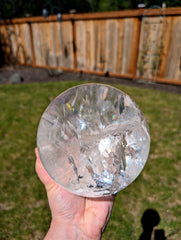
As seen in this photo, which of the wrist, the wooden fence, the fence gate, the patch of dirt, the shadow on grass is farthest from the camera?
the patch of dirt

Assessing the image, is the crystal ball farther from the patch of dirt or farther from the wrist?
the patch of dirt

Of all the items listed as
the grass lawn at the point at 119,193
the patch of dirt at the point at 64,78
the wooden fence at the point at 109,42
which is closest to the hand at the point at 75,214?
the grass lawn at the point at 119,193

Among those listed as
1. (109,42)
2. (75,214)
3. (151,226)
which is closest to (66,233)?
(75,214)

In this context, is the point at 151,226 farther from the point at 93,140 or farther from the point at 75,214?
the point at 93,140

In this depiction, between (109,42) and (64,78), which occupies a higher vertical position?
(109,42)

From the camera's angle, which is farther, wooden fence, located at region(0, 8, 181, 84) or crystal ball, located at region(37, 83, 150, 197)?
wooden fence, located at region(0, 8, 181, 84)

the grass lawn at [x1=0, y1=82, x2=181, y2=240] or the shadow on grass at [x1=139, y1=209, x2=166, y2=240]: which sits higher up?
the grass lawn at [x1=0, y1=82, x2=181, y2=240]

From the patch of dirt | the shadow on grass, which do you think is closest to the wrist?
the shadow on grass
